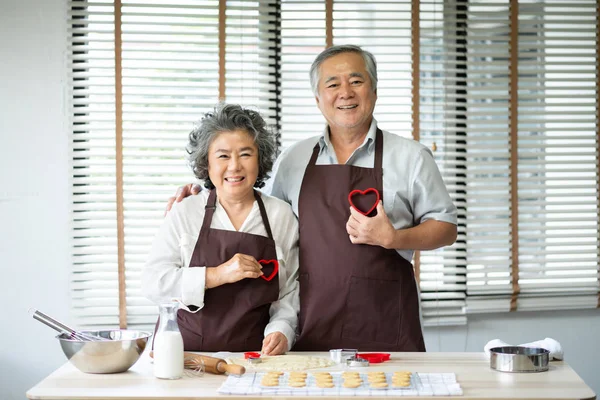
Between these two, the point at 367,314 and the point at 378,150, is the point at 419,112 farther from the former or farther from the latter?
the point at 367,314

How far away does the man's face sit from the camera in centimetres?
283

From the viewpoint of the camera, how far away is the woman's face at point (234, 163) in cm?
263

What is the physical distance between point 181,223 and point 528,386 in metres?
Result: 1.29

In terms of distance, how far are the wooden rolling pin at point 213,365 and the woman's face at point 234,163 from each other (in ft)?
2.14

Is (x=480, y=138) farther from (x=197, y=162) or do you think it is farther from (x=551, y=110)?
(x=197, y=162)

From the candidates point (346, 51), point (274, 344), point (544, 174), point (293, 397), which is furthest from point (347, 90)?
point (544, 174)

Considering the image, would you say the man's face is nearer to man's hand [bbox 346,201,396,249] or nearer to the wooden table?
man's hand [bbox 346,201,396,249]

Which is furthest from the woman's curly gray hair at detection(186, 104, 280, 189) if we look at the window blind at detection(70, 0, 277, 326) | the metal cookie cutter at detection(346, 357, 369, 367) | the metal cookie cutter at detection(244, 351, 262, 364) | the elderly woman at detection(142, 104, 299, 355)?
the window blind at detection(70, 0, 277, 326)

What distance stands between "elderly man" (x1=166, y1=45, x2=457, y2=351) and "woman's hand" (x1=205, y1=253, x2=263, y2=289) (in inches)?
14.6

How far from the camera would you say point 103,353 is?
2.14 m

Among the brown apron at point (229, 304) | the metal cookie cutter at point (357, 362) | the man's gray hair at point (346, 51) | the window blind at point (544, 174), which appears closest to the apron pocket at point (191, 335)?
the brown apron at point (229, 304)

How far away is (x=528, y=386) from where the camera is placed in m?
2.04

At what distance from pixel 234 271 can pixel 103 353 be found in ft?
1.70

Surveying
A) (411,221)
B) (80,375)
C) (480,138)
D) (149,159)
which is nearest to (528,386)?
(411,221)
